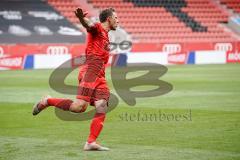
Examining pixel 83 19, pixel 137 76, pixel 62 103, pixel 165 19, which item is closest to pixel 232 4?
pixel 165 19

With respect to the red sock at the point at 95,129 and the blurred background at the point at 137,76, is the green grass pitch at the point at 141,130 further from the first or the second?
the red sock at the point at 95,129

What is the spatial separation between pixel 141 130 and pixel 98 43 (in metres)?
2.51

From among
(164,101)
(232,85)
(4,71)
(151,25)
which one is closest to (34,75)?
(4,71)

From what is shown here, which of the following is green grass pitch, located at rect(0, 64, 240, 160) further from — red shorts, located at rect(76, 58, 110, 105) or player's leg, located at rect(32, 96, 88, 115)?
red shorts, located at rect(76, 58, 110, 105)

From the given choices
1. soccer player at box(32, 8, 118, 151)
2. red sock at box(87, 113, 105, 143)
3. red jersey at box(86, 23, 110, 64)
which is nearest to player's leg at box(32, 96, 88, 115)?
soccer player at box(32, 8, 118, 151)

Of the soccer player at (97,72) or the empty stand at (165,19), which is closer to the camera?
the soccer player at (97,72)

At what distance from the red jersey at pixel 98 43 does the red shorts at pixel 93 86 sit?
0.19 m

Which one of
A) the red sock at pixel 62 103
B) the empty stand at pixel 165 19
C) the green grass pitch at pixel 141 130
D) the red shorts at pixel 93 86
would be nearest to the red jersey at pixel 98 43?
the red shorts at pixel 93 86

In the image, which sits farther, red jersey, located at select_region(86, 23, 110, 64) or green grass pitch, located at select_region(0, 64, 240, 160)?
red jersey, located at select_region(86, 23, 110, 64)

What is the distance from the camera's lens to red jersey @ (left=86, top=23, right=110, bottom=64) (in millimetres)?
9531

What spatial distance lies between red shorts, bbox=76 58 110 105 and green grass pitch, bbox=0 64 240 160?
29.0 inches

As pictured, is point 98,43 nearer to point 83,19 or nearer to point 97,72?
point 97,72

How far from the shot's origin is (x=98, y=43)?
967 centimetres

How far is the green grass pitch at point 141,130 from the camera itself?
9.07 meters
